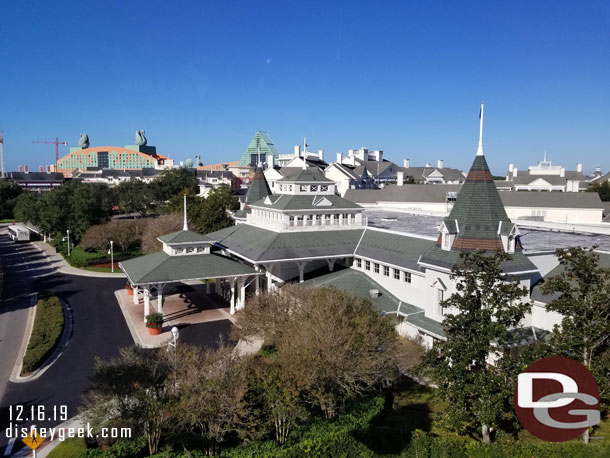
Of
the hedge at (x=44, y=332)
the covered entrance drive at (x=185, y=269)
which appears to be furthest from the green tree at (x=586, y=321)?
the hedge at (x=44, y=332)

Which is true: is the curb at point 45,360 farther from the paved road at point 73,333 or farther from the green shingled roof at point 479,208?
the green shingled roof at point 479,208

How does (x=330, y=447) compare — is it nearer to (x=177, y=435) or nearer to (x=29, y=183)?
(x=177, y=435)

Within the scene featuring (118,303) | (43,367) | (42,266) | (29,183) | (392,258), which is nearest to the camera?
(43,367)

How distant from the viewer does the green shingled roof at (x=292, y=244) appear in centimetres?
3180

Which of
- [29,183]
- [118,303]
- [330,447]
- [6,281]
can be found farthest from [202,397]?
[29,183]

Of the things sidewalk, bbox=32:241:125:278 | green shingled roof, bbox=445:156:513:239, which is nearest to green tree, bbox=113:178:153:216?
sidewalk, bbox=32:241:125:278

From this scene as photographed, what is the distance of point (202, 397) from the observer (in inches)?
574

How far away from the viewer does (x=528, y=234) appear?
1273 inches

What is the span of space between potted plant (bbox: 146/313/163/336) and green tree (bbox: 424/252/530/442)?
62.7 feet

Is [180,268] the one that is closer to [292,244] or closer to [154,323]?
[154,323]

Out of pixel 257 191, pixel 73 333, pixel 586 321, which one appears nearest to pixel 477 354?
pixel 586 321

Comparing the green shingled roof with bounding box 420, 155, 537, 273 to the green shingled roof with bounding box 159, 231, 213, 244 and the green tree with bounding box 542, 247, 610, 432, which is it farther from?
the green shingled roof with bounding box 159, 231, 213, 244

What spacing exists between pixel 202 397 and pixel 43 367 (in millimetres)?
14491

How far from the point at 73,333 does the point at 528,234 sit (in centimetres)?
3165
